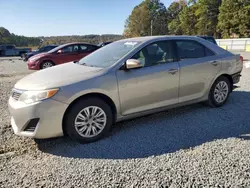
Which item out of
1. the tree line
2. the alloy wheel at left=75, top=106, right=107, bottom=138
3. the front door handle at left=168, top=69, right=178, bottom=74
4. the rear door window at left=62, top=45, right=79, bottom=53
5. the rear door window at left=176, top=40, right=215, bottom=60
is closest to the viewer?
the alloy wheel at left=75, top=106, right=107, bottom=138

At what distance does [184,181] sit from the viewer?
2363 mm

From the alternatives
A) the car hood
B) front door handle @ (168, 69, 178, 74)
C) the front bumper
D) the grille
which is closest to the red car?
the car hood

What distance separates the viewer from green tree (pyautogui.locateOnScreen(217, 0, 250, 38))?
39.7 m

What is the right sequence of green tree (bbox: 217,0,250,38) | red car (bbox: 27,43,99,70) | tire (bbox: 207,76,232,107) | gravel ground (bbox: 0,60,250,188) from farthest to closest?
green tree (bbox: 217,0,250,38)
red car (bbox: 27,43,99,70)
tire (bbox: 207,76,232,107)
gravel ground (bbox: 0,60,250,188)

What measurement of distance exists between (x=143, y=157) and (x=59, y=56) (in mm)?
9277

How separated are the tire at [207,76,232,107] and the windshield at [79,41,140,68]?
1.95 metres

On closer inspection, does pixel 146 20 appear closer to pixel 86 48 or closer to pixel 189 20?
pixel 189 20

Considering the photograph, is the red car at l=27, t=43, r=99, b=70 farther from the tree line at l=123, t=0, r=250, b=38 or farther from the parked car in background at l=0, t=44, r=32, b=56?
the tree line at l=123, t=0, r=250, b=38

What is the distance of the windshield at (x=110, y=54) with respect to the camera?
3.67 m

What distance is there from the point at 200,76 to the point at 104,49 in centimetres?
194

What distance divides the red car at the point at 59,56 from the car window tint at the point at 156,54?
781 cm

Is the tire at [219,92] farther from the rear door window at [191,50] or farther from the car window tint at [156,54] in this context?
the car window tint at [156,54]

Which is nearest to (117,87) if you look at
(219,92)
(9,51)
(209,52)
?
(209,52)

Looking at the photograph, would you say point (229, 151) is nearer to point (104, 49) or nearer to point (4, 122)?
point (104, 49)
